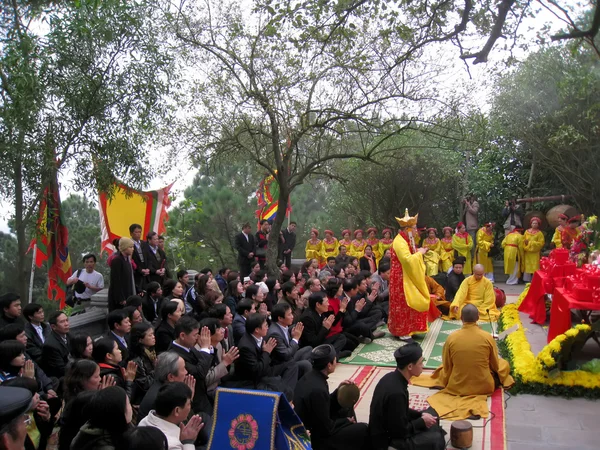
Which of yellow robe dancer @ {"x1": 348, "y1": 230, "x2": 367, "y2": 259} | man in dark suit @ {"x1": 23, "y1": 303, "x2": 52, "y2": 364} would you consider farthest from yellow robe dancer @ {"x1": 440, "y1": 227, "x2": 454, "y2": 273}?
man in dark suit @ {"x1": 23, "y1": 303, "x2": 52, "y2": 364}

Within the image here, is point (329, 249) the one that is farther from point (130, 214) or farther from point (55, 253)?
point (55, 253)

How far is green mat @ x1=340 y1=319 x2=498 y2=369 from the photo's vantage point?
8086mm

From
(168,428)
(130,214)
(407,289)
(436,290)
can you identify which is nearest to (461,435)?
(168,428)

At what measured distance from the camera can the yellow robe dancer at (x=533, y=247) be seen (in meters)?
14.5

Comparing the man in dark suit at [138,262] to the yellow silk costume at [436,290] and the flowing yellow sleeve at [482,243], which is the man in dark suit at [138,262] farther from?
the flowing yellow sleeve at [482,243]

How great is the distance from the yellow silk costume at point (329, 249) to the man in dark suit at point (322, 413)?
10.7 m

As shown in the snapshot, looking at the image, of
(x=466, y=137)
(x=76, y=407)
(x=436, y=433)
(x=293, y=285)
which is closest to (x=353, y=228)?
(x=466, y=137)

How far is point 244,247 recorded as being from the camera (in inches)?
496

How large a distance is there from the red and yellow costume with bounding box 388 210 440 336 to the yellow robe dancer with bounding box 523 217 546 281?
21.3ft

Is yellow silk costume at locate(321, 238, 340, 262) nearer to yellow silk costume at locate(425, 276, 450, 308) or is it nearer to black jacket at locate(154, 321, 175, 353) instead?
yellow silk costume at locate(425, 276, 450, 308)

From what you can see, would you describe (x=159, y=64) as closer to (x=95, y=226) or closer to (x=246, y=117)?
(x=246, y=117)

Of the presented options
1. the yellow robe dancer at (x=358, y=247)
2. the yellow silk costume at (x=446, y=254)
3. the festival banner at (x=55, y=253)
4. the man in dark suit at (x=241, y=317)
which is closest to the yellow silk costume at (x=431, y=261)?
the yellow silk costume at (x=446, y=254)

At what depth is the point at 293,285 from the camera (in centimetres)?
830

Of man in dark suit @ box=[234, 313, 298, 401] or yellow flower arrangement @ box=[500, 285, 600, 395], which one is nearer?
man in dark suit @ box=[234, 313, 298, 401]
